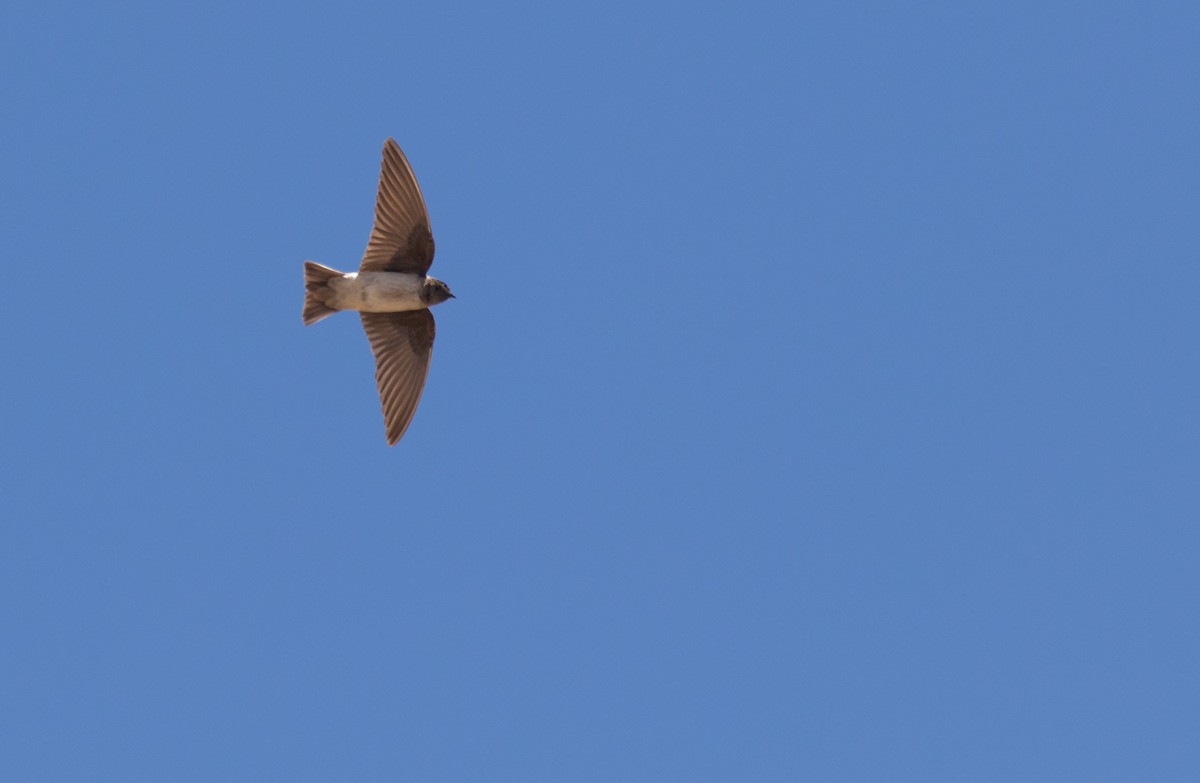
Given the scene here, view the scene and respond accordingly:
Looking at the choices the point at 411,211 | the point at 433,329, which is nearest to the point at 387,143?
the point at 411,211

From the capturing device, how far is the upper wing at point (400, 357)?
1377 cm

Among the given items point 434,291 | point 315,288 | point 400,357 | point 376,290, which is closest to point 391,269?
point 376,290

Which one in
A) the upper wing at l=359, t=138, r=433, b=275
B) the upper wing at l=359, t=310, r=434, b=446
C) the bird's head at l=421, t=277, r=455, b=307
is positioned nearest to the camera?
the upper wing at l=359, t=138, r=433, b=275

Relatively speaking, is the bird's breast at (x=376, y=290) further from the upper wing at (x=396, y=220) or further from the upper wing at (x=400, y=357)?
the upper wing at (x=400, y=357)

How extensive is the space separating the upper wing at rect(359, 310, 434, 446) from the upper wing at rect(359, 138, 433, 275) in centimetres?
55

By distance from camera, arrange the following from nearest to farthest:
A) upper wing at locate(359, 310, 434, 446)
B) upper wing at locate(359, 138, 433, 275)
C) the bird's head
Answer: upper wing at locate(359, 138, 433, 275) → the bird's head → upper wing at locate(359, 310, 434, 446)

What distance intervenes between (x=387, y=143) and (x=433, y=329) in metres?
1.40

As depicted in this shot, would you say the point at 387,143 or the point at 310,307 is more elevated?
the point at 387,143

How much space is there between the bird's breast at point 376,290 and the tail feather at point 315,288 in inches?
1.9

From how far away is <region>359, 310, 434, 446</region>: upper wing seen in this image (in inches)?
542

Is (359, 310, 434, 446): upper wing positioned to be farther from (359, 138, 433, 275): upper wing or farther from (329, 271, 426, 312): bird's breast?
(359, 138, 433, 275): upper wing

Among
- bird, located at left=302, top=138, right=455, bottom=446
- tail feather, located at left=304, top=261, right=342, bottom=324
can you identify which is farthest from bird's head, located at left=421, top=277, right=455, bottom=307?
tail feather, located at left=304, top=261, right=342, bottom=324

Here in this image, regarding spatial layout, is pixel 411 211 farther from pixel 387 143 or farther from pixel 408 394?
pixel 408 394

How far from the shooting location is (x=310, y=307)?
43.5 feet
